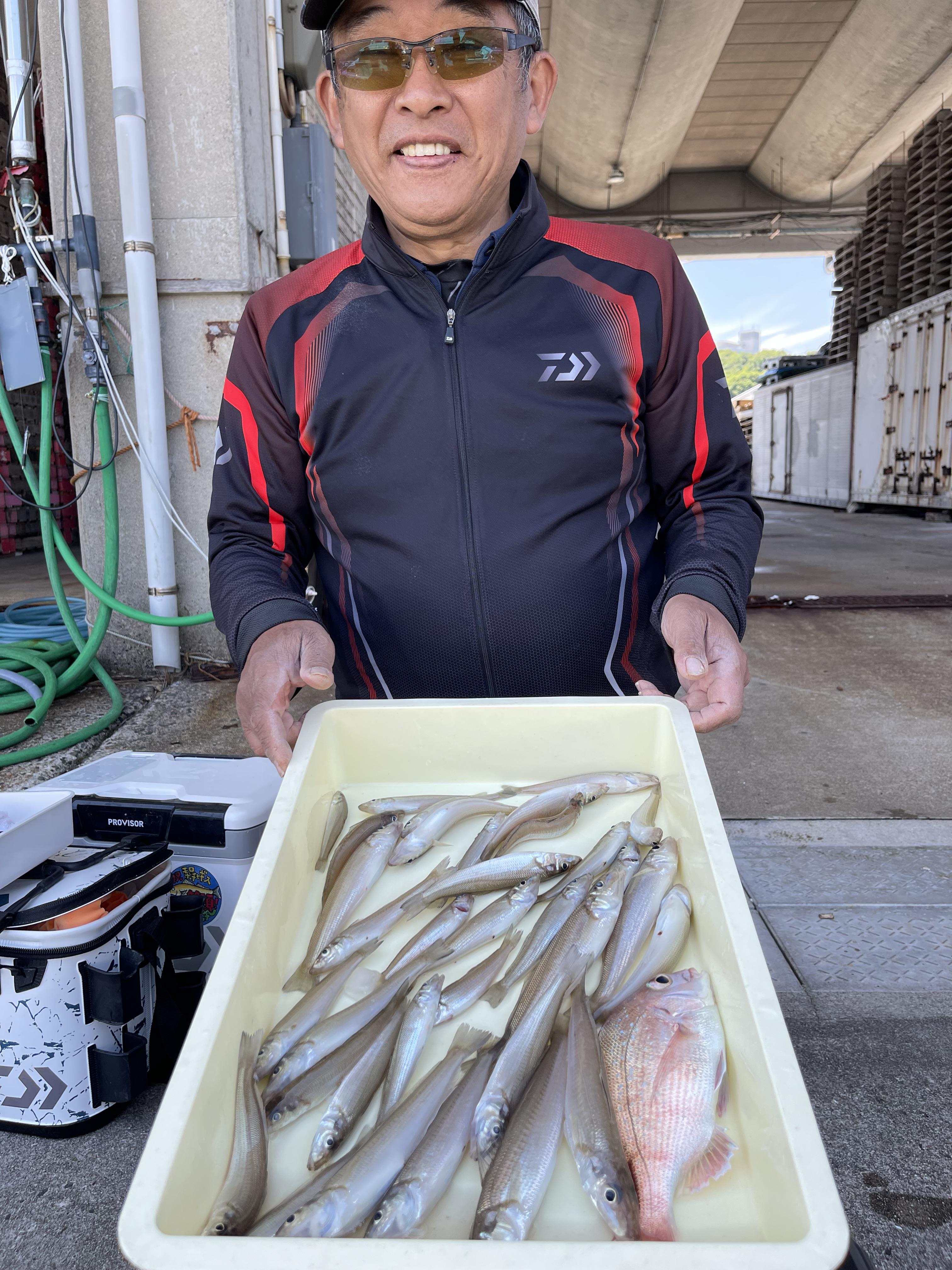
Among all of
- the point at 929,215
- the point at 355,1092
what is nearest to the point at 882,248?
the point at 929,215

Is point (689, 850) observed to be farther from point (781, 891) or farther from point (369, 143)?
point (781, 891)

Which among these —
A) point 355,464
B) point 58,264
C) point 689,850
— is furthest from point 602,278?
point 58,264

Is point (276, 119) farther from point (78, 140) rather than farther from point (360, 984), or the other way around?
point (360, 984)

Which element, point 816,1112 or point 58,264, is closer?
point 816,1112

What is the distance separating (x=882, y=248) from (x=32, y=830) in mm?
14150

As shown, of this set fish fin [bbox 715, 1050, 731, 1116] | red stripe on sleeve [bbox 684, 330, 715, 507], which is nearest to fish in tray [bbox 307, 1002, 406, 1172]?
fish fin [bbox 715, 1050, 731, 1116]

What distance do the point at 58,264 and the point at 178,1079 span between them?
166 inches

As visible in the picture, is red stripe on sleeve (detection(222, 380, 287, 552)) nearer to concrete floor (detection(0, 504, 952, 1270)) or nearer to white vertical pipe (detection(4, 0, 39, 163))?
concrete floor (detection(0, 504, 952, 1270))

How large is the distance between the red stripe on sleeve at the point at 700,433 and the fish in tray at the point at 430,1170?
4.14ft

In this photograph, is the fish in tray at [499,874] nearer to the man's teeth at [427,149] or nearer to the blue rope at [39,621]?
the man's teeth at [427,149]

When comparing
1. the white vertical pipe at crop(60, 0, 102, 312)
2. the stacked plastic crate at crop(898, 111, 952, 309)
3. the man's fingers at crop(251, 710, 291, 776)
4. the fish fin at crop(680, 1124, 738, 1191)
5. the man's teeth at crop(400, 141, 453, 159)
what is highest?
the stacked plastic crate at crop(898, 111, 952, 309)

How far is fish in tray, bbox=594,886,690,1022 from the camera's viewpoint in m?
0.96

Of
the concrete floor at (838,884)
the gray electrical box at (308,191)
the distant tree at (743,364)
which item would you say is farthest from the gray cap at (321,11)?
the distant tree at (743,364)

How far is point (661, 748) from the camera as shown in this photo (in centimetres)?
126
